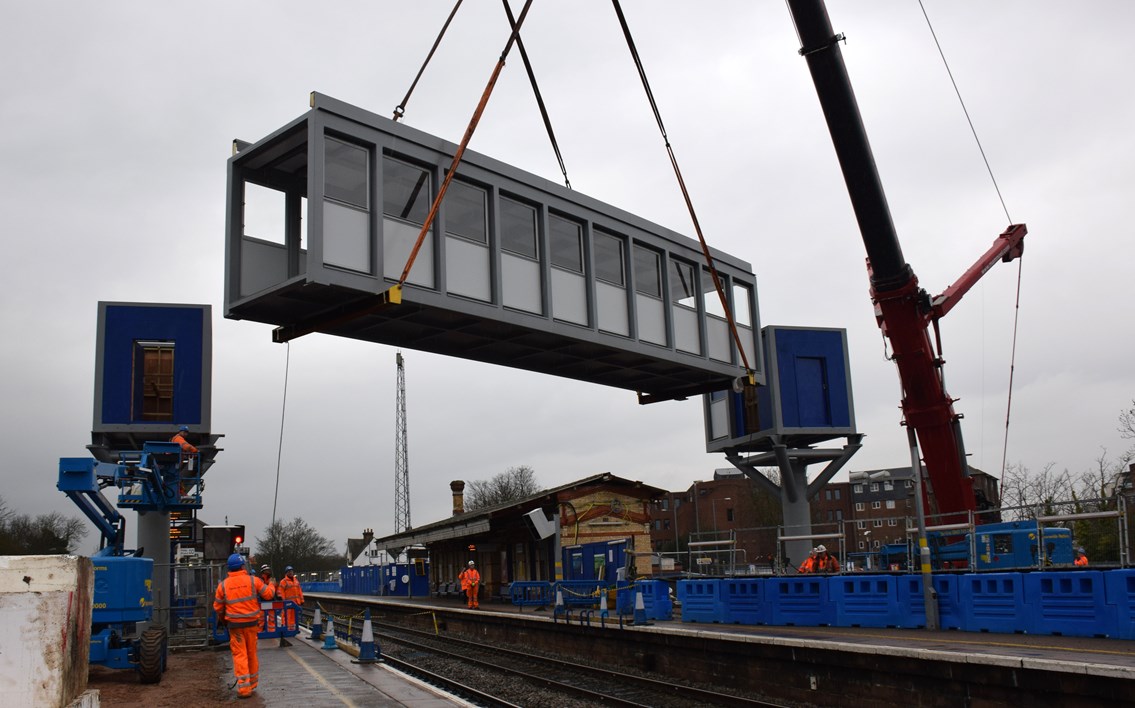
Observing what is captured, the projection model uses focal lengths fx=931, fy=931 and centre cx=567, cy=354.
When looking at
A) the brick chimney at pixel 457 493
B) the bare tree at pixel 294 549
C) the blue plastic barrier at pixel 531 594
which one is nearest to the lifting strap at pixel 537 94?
the blue plastic barrier at pixel 531 594

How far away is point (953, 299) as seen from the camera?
22.6m

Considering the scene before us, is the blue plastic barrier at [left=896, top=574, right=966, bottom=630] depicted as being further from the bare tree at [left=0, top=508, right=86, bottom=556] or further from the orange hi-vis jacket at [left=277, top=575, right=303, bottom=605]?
the bare tree at [left=0, top=508, right=86, bottom=556]

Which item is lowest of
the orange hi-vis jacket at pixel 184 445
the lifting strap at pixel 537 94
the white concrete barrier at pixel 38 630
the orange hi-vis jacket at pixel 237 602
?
the orange hi-vis jacket at pixel 237 602

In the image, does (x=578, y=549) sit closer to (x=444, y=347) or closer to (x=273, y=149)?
(x=444, y=347)

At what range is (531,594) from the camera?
31.4 m

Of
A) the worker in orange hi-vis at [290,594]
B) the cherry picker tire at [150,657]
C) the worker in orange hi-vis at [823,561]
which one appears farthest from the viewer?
the worker in orange hi-vis at [823,561]

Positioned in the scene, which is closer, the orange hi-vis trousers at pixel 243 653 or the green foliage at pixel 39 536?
the orange hi-vis trousers at pixel 243 653

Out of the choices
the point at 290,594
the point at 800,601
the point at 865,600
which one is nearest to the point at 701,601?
the point at 800,601

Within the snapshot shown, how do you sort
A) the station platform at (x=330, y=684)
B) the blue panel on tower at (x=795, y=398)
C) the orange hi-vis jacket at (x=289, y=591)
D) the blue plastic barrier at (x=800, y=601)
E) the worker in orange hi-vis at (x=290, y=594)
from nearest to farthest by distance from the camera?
the station platform at (x=330, y=684), the blue plastic barrier at (x=800, y=601), the worker in orange hi-vis at (x=290, y=594), the orange hi-vis jacket at (x=289, y=591), the blue panel on tower at (x=795, y=398)

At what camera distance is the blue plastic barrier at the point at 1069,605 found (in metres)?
13.1

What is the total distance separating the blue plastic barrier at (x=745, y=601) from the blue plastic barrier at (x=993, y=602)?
457 centimetres

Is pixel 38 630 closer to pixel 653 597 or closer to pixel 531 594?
pixel 653 597

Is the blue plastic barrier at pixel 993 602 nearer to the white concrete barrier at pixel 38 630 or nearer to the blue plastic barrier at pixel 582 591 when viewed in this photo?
the blue plastic barrier at pixel 582 591

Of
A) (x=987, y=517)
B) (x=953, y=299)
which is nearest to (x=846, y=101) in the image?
(x=953, y=299)
